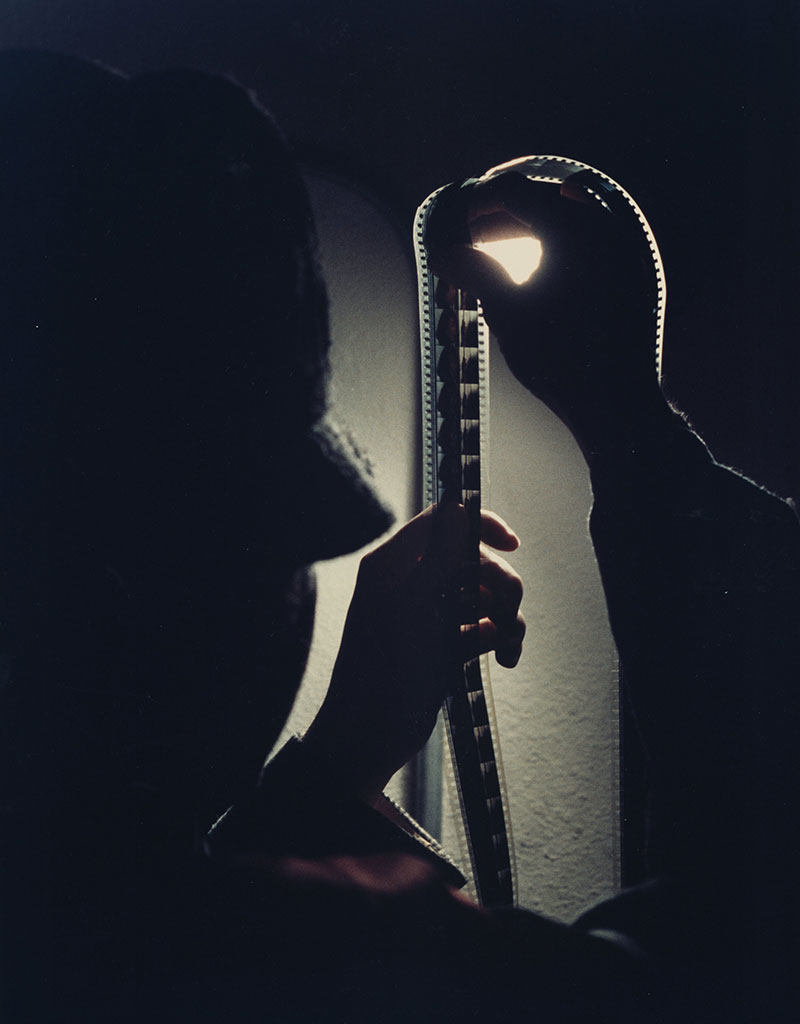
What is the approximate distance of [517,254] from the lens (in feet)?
Answer: 2.52

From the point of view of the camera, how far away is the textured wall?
0.76 m

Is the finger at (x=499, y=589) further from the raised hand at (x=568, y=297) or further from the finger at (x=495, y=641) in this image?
the raised hand at (x=568, y=297)

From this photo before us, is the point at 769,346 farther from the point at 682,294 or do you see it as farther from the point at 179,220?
the point at 179,220

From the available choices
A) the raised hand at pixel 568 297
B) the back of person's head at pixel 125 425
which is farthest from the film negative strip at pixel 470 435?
the back of person's head at pixel 125 425

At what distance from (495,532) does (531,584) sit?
2.9 inches

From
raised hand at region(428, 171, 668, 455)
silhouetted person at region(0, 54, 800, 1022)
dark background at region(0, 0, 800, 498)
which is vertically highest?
dark background at region(0, 0, 800, 498)

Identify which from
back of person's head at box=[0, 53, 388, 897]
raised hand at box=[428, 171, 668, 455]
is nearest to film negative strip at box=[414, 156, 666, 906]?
raised hand at box=[428, 171, 668, 455]

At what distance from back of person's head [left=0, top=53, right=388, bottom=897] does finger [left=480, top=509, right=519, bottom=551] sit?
235mm

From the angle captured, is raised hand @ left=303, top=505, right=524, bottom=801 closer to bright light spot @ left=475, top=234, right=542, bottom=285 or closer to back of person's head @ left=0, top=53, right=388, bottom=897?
back of person's head @ left=0, top=53, right=388, bottom=897

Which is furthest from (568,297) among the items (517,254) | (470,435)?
(470,435)

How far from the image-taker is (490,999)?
0.72 metres

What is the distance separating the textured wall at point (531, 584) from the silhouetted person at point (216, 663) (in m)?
0.03

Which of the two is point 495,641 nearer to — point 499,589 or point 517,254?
point 499,589

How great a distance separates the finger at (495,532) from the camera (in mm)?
783
